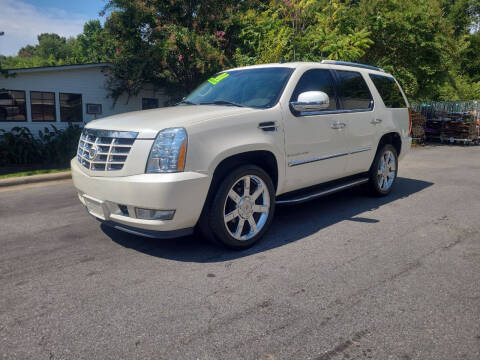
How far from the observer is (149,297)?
295cm

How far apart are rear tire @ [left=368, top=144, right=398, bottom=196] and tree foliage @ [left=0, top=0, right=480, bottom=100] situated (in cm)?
646

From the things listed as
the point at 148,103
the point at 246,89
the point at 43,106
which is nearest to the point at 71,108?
the point at 43,106

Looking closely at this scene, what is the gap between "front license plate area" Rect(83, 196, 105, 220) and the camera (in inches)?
146

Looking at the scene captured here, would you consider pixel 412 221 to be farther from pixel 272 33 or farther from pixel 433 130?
pixel 433 130

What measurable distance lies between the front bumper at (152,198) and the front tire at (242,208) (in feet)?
0.62

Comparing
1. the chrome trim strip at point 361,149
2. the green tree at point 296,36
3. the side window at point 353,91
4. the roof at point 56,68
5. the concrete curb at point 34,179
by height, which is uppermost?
the green tree at point 296,36

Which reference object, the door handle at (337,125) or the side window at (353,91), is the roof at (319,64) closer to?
the side window at (353,91)

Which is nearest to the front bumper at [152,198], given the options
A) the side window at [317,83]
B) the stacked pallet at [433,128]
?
the side window at [317,83]

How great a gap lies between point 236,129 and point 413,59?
1514cm

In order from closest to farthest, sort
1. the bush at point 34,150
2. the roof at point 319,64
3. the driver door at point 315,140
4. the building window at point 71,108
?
the driver door at point 315,140
the roof at point 319,64
the bush at point 34,150
the building window at point 71,108

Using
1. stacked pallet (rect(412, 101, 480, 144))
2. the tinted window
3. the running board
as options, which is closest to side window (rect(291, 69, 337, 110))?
the running board

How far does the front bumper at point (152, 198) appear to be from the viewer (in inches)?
130

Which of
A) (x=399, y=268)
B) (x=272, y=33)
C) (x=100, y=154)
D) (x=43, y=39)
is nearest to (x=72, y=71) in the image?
(x=272, y=33)

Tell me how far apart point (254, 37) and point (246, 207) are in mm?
10307
